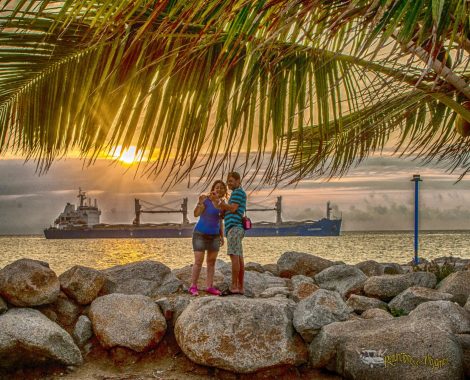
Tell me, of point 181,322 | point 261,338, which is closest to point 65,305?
point 181,322

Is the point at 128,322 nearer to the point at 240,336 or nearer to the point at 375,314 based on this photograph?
the point at 240,336

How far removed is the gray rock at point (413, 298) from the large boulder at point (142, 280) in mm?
2490

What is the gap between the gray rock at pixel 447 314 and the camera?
572 cm

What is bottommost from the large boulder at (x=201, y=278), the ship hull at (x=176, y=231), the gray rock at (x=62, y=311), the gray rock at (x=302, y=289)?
the ship hull at (x=176, y=231)

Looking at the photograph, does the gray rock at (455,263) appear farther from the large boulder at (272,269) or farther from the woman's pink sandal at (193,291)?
the woman's pink sandal at (193,291)

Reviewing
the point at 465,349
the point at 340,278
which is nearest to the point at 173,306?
the point at 465,349

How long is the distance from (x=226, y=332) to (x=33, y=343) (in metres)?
1.67

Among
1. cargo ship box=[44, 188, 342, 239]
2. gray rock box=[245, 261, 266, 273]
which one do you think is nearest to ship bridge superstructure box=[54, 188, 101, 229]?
cargo ship box=[44, 188, 342, 239]

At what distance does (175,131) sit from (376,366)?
286 cm

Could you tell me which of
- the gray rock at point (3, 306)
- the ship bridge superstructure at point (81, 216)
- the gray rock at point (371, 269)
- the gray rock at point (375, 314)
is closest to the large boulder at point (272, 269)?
the gray rock at point (371, 269)

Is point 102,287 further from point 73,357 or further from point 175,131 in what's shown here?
point 175,131

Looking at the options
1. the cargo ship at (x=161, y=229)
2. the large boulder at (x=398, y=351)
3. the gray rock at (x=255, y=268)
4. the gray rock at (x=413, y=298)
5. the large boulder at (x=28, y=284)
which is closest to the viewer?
the large boulder at (x=398, y=351)

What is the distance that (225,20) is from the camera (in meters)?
2.12

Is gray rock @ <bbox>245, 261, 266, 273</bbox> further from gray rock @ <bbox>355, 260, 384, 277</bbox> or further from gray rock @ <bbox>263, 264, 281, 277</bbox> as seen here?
gray rock @ <bbox>355, 260, 384, 277</bbox>
